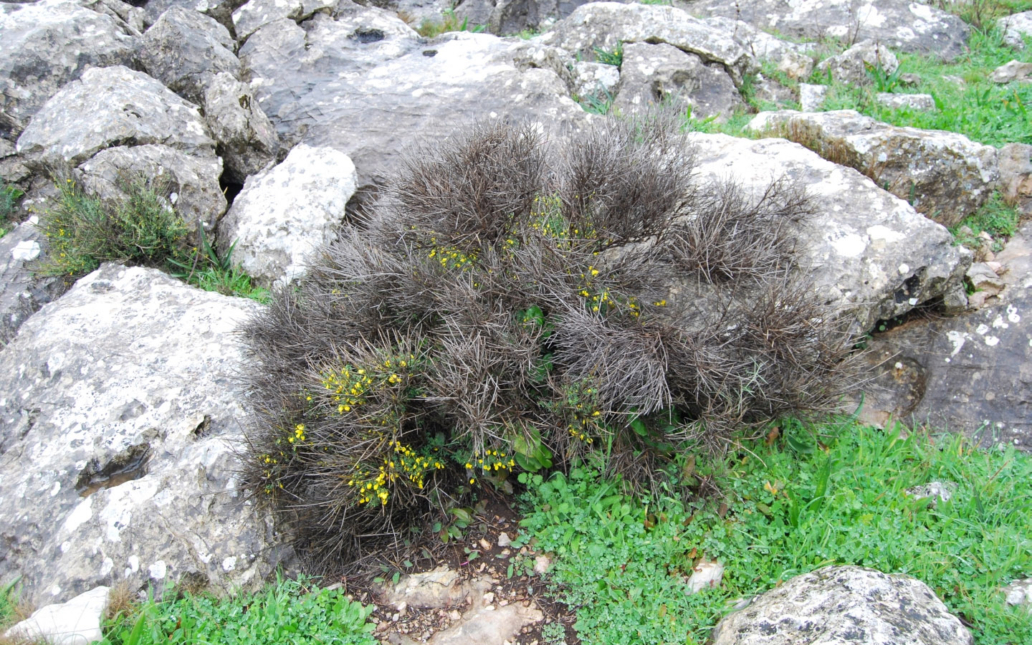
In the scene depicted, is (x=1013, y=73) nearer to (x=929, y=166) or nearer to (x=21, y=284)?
(x=929, y=166)

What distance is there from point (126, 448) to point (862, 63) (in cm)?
634

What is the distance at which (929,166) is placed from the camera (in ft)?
13.7

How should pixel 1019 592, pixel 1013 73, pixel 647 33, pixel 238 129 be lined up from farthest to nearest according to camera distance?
pixel 647 33
pixel 1013 73
pixel 238 129
pixel 1019 592

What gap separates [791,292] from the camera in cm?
333

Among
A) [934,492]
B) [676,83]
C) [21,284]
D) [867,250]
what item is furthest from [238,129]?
[934,492]

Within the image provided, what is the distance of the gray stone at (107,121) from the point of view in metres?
4.77

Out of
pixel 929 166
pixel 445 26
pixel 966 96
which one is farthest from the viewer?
pixel 445 26

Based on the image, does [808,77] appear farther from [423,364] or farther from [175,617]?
[175,617]

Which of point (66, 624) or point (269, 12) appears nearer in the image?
point (66, 624)

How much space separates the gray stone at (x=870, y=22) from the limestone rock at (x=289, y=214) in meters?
4.96

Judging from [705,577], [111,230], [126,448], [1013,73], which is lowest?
[705,577]

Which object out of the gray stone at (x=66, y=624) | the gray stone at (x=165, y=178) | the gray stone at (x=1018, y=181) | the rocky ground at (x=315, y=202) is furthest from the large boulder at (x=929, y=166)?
the gray stone at (x=66, y=624)

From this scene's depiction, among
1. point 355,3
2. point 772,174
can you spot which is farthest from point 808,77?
point 355,3

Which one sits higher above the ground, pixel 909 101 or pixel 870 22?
pixel 870 22
